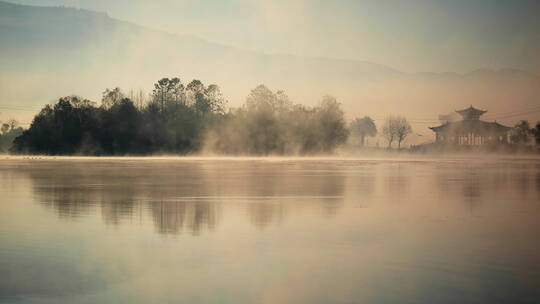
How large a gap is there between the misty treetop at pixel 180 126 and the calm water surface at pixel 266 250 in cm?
6592

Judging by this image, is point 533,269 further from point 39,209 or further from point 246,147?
point 246,147

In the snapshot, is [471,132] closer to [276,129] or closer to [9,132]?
[276,129]

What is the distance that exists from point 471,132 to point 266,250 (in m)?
103

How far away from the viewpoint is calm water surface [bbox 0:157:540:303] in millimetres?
7270

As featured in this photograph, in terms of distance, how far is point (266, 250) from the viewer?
991 cm

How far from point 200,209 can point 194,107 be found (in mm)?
75782

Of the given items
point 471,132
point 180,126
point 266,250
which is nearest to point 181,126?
point 180,126

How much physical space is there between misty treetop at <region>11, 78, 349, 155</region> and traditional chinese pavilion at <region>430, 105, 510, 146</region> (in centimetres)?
2625

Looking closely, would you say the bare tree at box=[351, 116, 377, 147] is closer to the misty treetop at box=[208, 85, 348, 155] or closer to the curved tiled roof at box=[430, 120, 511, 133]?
the curved tiled roof at box=[430, 120, 511, 133]

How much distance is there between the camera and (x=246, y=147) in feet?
285

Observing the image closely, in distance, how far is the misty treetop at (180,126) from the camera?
81500 mm

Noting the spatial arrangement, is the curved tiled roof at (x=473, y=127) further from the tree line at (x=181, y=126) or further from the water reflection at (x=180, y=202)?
the water reflection at (x=180, y=202)

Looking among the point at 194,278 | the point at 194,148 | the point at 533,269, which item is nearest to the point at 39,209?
the point at 194,278

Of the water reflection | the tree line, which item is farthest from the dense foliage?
the water reflection
